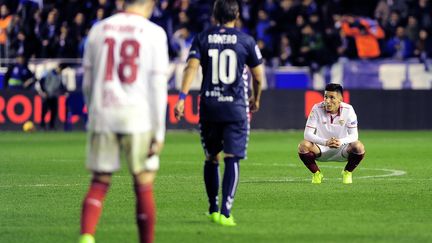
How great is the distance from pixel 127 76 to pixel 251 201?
5193mm

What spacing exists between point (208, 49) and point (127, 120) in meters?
2.95

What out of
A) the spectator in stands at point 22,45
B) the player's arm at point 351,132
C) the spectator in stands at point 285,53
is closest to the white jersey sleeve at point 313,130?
the player's arm at point 351,132

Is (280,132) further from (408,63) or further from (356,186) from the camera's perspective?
(356,186)

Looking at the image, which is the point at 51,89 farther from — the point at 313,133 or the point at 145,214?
the point at 145,214

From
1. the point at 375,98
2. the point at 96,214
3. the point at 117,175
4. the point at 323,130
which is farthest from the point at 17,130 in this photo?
the point at 96,214

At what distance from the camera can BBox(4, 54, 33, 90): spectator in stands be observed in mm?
33375

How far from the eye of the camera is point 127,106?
29.3 feet

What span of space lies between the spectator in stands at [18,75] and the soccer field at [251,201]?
9479 mm

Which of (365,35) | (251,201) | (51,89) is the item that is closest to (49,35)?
(51,89)

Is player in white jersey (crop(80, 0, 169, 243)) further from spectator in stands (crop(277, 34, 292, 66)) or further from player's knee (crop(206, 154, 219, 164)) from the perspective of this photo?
spectator in stands (crop(277, 34, 292, 66))

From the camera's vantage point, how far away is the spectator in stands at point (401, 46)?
3262cm

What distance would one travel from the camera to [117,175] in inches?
728

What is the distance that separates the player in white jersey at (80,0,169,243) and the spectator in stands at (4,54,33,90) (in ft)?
81.0

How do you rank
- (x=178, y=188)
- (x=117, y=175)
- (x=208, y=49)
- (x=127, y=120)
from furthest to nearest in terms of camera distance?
(x=117, y=175), (x=178, y=188), (x=208, y=49), (x=127, y=120)
